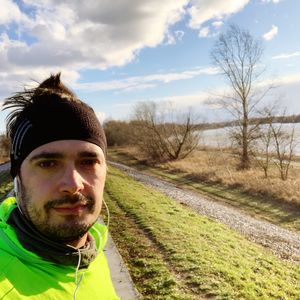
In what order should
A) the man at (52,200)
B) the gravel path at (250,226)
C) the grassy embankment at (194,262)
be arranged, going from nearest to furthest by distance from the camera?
the man at (52,200) < the grassy embankment at (194,262) < the gravel path at (250,226)

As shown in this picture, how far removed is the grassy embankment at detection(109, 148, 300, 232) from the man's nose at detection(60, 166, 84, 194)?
13087 mm

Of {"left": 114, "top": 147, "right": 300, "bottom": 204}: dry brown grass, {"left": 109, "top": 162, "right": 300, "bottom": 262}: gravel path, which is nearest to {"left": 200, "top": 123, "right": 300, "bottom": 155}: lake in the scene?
{"left": 114, "top": 147, "right": 300, "bottom": 204}: dry brown grass

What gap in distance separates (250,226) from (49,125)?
12280mm

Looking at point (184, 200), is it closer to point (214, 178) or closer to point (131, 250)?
point (214, 178)

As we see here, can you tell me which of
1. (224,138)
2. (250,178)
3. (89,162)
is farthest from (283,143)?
(89,162)

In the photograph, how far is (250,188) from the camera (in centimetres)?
2003

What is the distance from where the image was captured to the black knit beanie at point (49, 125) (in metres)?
1.59

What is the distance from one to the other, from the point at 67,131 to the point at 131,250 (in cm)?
678

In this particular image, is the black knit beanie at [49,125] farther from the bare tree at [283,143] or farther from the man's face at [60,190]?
the bare tree at [283,143]

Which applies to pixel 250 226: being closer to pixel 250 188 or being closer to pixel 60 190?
pixel 250 188

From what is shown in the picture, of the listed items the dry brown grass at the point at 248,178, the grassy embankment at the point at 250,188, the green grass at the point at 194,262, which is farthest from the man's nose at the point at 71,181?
the dry brown grass at the point at 248,178

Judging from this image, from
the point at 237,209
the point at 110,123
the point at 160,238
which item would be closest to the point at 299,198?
the point at 237,209

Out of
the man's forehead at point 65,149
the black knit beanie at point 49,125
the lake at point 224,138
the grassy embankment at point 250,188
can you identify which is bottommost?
the grassy embankment at point 250,188

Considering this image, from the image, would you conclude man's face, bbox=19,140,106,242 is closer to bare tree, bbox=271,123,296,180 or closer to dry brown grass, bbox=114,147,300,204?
dry brown grass, bbox=114,147,300,204
